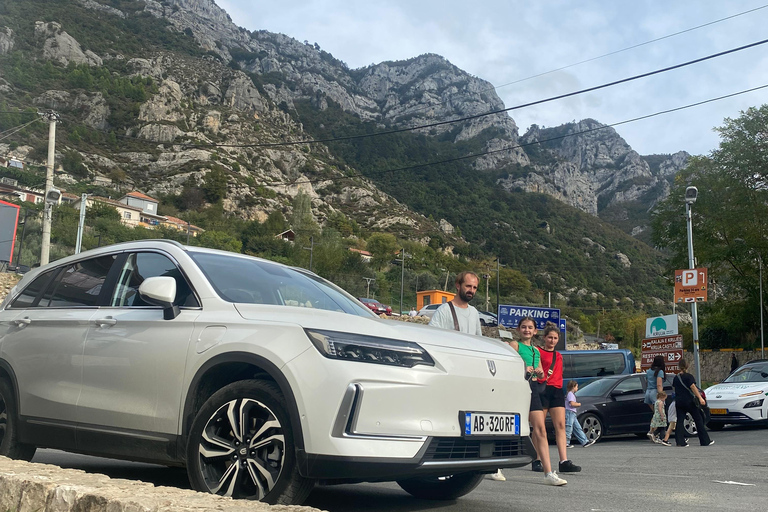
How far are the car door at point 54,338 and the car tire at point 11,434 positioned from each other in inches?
5.4

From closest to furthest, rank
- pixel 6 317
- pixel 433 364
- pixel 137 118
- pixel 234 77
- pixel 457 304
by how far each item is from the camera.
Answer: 1. pixel 433 364
2. pixel 6 317
3. pixel 457 304
4. pixel 137 118
5. pixel 234 77

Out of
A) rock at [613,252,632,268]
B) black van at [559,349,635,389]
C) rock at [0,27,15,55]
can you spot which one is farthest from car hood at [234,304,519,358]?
rock at [0,27,15,55]

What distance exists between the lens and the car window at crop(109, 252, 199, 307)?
4.79 metres

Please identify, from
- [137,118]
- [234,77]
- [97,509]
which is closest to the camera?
[97,509]

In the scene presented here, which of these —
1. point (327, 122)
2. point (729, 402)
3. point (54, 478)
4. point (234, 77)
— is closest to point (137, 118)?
point (234, 77)

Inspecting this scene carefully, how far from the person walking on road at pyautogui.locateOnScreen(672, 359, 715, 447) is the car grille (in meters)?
9.80

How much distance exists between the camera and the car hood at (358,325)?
3863mm

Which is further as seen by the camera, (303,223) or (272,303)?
(303,223)

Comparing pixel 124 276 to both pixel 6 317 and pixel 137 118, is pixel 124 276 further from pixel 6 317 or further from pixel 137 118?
pixel 137 118

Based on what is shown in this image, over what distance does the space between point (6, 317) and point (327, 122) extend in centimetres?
17360

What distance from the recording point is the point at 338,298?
527cm

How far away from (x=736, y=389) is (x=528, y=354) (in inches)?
506

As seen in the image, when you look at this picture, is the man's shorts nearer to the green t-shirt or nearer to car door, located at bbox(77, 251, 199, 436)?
the green t-shirt

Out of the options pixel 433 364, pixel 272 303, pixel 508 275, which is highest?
pixel 508 275
